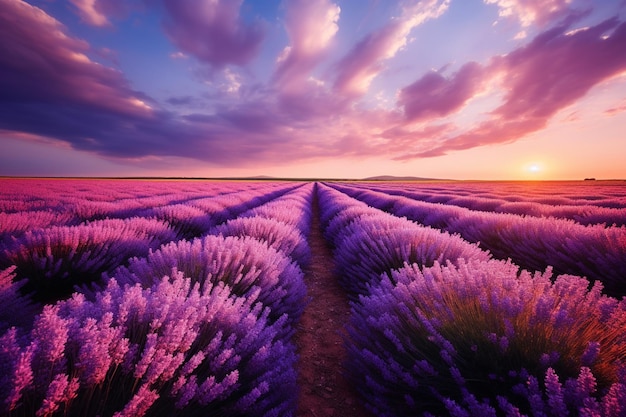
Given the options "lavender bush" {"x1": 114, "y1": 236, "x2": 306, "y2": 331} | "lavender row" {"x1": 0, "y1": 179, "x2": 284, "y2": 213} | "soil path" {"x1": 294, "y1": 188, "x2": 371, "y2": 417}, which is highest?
"lavender bush" {"x1": 114, "y1": 236, "x2": 306, "y2": 331}

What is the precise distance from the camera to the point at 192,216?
19.4 feet

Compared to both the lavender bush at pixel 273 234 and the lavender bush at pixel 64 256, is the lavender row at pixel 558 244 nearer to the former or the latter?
the lavender bush at pixel 273 234

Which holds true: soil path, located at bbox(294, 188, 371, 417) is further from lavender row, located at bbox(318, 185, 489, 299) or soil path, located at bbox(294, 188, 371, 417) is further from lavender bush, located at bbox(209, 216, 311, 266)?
lavender bush, located at bbox(209, 216, 311, 266)

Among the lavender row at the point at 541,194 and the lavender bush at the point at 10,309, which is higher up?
the lavender bush at the point at 10,309

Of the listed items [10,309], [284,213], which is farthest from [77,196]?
[10,309]

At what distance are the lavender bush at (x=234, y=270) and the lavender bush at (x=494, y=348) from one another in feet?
2.73

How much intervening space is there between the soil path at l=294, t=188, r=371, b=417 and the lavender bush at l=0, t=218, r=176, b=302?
2093mm

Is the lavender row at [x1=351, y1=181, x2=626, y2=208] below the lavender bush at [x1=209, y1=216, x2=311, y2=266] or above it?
below

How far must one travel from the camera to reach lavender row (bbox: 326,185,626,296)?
8.38 feet

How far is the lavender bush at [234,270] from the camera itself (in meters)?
2.03

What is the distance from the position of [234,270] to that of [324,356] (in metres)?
1.02

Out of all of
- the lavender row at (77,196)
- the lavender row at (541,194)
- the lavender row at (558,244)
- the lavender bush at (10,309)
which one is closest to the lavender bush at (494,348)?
the lavender row at (558,244)

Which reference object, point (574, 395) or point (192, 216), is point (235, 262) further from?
point (192, 216)

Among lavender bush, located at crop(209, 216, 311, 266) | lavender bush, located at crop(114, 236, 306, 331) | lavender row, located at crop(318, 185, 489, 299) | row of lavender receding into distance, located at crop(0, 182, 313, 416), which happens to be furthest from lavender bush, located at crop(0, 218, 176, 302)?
lavender row, located at crop(318, 185, 489, 299)
